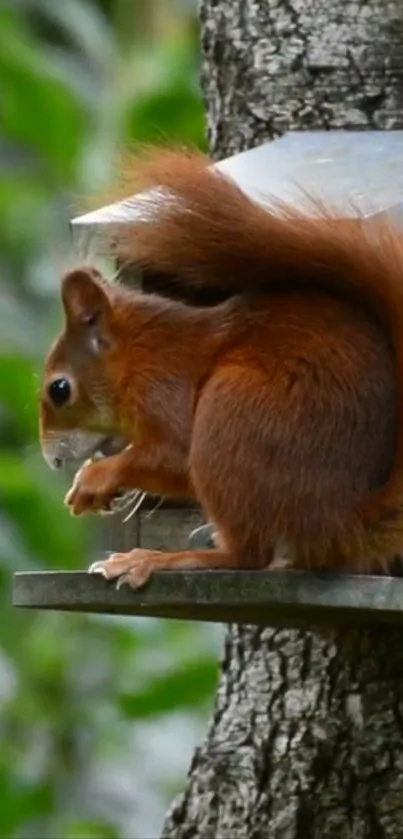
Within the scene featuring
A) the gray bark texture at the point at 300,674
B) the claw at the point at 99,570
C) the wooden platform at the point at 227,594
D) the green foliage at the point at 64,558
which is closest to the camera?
the wooden platform at the point at 227,594

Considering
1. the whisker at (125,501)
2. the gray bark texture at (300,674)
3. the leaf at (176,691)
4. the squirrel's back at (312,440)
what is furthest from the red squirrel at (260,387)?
the leaf at (176,691)

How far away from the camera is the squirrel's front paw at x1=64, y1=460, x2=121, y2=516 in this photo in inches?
88.7

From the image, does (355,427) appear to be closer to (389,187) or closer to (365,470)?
(365,470)

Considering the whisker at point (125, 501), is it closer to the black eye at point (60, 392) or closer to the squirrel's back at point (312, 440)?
the black eye at point (60, 392)

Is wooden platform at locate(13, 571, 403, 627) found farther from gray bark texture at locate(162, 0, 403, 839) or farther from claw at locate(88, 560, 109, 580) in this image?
gray bark texture at locate(162, 0, 403, 839)

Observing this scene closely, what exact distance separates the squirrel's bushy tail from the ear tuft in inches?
2.4

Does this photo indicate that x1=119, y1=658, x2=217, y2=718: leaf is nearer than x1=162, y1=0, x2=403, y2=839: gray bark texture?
No

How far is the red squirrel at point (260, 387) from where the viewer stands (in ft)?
7.14

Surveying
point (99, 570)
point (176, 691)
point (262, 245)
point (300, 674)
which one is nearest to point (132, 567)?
point (99, 570)

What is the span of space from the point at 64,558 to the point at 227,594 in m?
0.86

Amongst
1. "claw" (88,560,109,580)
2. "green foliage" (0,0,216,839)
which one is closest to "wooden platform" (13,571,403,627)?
"claw" (88,560,109,580)

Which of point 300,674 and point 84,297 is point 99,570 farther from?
point 300,674

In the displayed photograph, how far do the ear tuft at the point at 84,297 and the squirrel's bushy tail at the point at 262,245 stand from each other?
0.06 meters

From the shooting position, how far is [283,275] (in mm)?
2232
